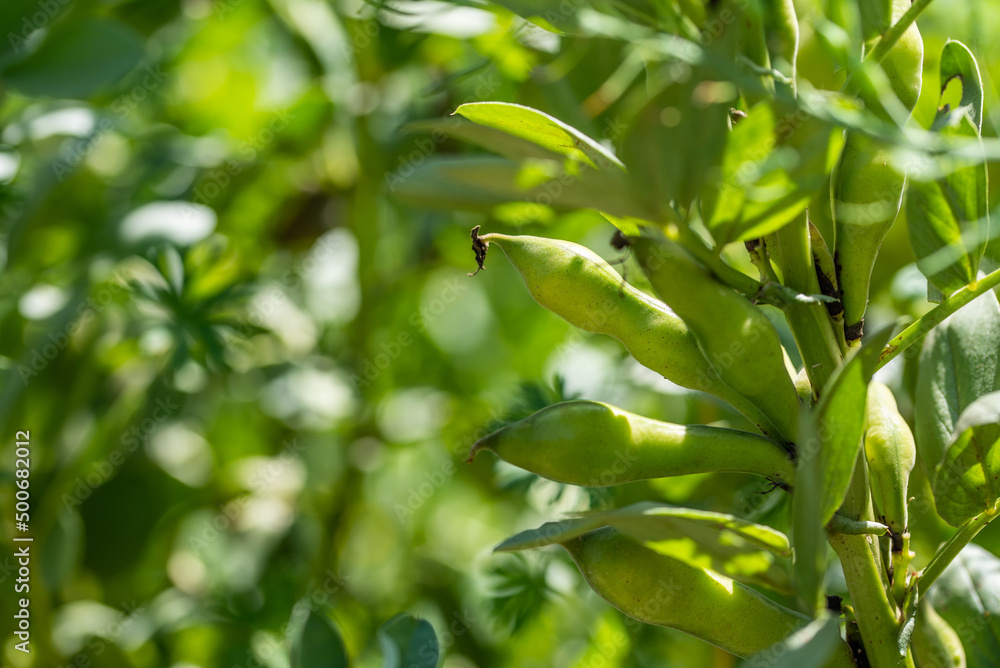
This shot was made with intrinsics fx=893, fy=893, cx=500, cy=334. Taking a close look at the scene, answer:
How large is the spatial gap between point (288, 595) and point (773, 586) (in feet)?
1.72

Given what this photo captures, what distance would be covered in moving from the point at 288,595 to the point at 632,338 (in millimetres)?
482

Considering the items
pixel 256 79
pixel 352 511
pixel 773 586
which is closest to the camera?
pixel 773 586

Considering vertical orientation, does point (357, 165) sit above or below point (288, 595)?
above

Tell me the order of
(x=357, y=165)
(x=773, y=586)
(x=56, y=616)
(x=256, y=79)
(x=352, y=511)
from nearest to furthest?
(x=773, y=586) → (x=56, y=616) → (x=352, y=511) → (x=357, y=165) → (x=256, y=79)

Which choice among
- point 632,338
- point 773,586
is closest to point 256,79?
point 632,338

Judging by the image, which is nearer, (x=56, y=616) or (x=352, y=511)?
(x=56, y=616)

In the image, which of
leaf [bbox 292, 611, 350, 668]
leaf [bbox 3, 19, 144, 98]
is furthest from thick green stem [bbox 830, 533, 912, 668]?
leaf [bbox 3, 19, 144, 98]

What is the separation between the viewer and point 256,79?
1168 mm

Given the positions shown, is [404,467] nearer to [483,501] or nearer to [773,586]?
[483,501]

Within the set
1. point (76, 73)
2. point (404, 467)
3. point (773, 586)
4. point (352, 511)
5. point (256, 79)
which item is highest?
point (773, 586)

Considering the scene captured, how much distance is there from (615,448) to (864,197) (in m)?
0.16

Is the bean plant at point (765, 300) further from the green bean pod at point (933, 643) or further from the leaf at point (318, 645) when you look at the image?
the leaf at point (318, 645)

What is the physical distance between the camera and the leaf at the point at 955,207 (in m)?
0.41

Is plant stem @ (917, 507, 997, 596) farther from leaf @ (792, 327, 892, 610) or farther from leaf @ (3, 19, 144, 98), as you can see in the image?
leaf @ (3, 19, 144, 98)
